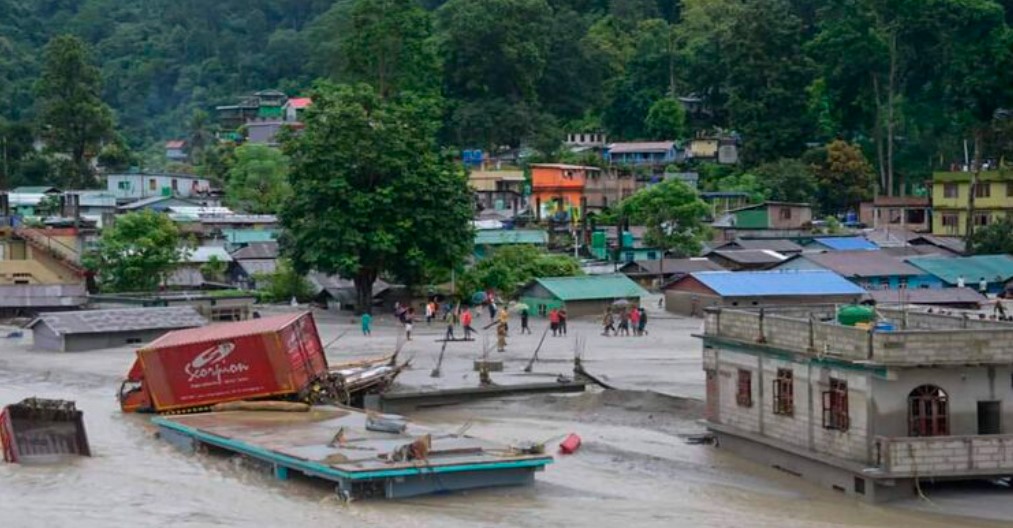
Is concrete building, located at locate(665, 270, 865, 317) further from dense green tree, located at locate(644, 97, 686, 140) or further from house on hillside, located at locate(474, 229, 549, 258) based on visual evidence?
dense green tree, located at locate(644, 97, 686, 140)

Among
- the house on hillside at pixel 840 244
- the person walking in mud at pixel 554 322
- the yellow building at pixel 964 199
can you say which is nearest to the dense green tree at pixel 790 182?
the yellow building at pixel 964 199

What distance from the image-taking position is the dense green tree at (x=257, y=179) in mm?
75750

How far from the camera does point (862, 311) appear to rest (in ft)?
84.6

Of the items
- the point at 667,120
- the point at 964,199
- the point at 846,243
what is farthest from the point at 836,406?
the point at 667,120

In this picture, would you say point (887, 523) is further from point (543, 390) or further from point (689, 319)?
point (689, 319)

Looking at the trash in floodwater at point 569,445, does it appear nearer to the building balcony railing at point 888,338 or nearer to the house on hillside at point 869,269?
the building balcony railing at point 888,338

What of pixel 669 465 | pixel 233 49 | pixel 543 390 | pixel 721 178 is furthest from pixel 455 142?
pixel 669 465

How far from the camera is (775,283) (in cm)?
4941

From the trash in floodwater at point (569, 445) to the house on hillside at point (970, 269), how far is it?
29.7m

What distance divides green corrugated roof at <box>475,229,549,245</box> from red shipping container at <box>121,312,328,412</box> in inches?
1157

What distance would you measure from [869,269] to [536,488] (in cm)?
3279

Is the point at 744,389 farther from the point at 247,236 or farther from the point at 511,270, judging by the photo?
the point at 247,236

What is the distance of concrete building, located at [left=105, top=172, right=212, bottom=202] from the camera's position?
80.7 m

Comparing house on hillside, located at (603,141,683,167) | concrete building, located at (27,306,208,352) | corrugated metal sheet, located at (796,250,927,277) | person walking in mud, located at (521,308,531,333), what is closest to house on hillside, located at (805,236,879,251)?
corrugated metal sheet, located at (796,250,927,277)
